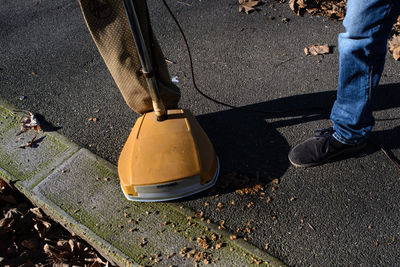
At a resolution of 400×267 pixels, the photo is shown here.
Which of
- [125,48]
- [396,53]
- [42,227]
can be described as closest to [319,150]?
[125,48]

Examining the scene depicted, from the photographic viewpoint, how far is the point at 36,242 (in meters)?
2.26

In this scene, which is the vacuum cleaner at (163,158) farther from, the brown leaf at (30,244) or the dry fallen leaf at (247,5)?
the dry fallen leaf at (247,5)

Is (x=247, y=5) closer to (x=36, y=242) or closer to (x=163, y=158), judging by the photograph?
(x=163, y=158)

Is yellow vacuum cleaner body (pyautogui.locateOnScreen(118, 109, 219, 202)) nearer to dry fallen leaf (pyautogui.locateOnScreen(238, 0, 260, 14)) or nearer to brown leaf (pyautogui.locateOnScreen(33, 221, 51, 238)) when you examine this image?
brown leaf (pyautogui.locateOnScreen(33, 221, 51, 238))

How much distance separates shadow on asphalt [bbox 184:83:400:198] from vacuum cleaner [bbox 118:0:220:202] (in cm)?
25

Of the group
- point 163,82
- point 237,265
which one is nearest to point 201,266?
point 237,265

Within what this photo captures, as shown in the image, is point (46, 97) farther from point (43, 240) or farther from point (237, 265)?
point (237, 265)

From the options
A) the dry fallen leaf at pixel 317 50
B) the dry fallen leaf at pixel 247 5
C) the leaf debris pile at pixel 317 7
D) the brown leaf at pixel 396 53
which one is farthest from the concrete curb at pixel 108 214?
the leaf debris pile at pixel 317 7

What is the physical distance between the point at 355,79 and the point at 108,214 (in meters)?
1.69

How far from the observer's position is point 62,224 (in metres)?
2.24

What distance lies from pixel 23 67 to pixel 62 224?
7.01 feet

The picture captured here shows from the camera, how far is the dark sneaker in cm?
233

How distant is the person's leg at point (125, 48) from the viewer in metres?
1.87

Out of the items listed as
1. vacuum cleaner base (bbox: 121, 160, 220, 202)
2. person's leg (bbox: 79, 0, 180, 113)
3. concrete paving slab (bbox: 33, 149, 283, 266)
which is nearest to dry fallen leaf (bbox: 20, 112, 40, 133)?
concrete paving slab (bbox: 33, 149, 283, 266)
